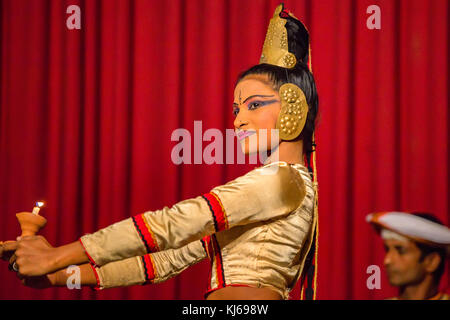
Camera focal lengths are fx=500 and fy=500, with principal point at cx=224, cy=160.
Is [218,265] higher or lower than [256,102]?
lower

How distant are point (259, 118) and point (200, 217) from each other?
35 centimetres

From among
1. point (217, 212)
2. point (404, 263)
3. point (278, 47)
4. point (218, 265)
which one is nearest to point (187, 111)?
point (278, 47)

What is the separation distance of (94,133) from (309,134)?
1.42 meters

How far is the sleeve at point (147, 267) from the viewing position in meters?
1.36

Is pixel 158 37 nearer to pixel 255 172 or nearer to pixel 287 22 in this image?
pixel 287 22

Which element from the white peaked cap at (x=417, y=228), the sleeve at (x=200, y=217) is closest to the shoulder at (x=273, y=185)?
the sleeve at (x=200, y=217)

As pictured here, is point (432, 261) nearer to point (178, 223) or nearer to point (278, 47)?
point (178, 223)

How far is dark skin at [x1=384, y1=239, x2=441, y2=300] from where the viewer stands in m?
0.88

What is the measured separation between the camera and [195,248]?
1445mm

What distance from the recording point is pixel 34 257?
1000 millimetres

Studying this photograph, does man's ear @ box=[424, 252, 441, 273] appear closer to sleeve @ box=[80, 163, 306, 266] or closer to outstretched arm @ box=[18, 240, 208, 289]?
sleeve @ box=[80, 163, 306, 266]

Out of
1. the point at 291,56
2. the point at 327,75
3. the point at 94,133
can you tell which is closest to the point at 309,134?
the point at 291,56

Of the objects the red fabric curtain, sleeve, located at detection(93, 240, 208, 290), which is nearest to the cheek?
sleeve, located at detection(93, 240, 208, 290)
